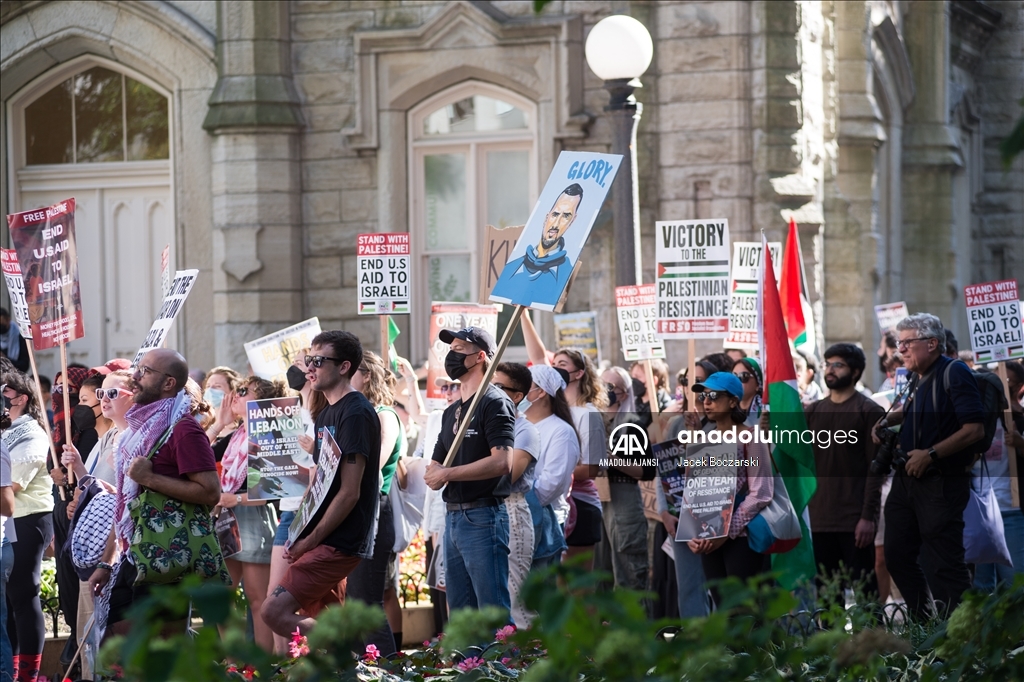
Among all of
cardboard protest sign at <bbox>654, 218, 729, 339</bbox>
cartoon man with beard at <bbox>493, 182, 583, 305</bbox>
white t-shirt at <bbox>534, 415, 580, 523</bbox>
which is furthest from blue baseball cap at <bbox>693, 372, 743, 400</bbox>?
cardboard protest sign at <bbox>654, 218, 729, 339</bbox>

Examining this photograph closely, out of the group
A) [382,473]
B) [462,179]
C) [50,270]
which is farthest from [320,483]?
[462,179]

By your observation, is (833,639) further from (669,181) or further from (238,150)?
(238,150)

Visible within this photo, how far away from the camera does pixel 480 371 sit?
7617 mm

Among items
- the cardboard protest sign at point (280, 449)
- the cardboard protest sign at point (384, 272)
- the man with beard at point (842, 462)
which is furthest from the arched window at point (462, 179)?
the cardboard protest sign at point (280, 449)

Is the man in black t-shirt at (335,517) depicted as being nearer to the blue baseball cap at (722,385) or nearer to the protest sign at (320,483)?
the protest sign at (320,483)

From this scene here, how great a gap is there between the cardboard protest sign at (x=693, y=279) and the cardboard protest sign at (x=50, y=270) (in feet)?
12.9

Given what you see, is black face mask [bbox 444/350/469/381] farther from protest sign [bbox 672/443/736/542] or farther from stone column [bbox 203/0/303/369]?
stone column [bbox 203/0/303/369]

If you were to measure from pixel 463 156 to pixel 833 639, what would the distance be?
39.6 feet

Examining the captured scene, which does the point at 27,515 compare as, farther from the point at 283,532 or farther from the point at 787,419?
the point at 787,419

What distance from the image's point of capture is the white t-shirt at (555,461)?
8.37 m

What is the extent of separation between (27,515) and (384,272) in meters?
3.41

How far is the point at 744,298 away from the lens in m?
11.4

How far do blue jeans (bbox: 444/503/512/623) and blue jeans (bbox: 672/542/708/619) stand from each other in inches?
46.7

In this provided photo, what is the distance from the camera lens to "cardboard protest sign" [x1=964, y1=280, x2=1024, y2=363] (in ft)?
33.6
